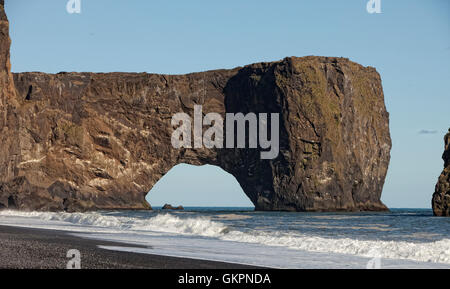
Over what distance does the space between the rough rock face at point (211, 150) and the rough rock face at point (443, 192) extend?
32776 mm

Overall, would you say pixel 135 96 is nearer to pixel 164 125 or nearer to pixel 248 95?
pixel 164 125

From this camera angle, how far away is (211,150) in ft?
341

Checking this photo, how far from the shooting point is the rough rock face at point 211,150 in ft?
309

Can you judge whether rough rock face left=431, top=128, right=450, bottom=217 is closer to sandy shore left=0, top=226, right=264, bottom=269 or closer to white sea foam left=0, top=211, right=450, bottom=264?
white sea foam left=0, top=211, right=450, bottom=264

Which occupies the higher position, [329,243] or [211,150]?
[329,243]

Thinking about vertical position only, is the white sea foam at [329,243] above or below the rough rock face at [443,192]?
above

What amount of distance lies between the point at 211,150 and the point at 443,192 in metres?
49.1

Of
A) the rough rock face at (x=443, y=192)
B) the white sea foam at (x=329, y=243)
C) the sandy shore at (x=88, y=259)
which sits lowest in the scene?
the rough rock face at (x=443, y=192)

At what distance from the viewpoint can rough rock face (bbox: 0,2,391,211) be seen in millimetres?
94125

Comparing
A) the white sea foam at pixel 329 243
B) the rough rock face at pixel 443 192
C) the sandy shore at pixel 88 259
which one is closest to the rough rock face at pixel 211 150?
the rough rock face at pixel 443 192

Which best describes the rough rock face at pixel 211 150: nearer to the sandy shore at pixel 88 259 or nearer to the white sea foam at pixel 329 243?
the white sea foam at pixel 329 243

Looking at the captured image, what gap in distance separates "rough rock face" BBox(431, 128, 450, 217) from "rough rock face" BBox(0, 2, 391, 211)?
32.8 metres

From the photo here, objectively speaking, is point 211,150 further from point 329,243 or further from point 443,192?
point 329,243

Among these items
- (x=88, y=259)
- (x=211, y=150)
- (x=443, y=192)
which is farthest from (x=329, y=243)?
(x=211, y=150)
